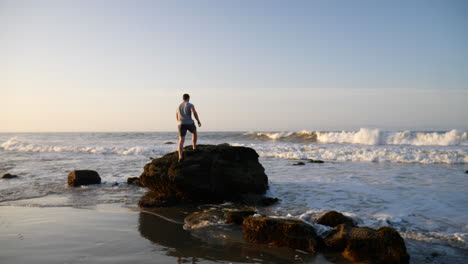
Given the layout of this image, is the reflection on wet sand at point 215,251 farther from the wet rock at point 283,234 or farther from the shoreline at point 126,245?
the wet rock at point 283,234

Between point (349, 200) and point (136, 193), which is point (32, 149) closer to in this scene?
point (136, 193)

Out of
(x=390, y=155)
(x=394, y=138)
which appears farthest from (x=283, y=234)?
(x=394, y=138)

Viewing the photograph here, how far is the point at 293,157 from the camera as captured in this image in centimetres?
2202

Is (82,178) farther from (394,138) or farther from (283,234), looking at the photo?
(394,138)

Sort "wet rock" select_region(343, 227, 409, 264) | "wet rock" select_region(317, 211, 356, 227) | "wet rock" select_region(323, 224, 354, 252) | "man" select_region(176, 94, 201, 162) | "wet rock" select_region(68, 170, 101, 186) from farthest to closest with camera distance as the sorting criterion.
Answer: "wet rock" select_region(68, 170, 101, 186)
"man" select_region(176, 94, 201, 162)
"wet rock" select_region(317, 211, 356, 227)
"wet rock" select_region(323, 224, 354, 252)
"wet rock" select_region(343, 227, 409, 264)

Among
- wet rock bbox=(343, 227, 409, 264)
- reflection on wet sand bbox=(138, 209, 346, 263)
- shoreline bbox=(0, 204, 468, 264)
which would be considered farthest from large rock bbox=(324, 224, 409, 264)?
reflection on wet sand bbox=(138, 209, 346, 263)

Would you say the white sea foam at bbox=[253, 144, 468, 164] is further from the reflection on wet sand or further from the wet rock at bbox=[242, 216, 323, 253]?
the reflection on wet sand

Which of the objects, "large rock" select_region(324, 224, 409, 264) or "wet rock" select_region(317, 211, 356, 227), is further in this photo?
"wet rock" select_region(317, 211, 356, 227)

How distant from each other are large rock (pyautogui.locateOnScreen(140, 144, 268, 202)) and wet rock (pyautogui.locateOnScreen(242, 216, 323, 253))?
3.58m

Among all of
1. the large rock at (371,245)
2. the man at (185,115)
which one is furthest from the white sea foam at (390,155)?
the large rock at (371,245)

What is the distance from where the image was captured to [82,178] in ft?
40.0

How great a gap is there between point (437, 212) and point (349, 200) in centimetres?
214

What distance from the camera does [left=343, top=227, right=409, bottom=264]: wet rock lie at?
4953 mm

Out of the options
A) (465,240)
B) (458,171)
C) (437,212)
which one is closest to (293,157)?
(458,171)
